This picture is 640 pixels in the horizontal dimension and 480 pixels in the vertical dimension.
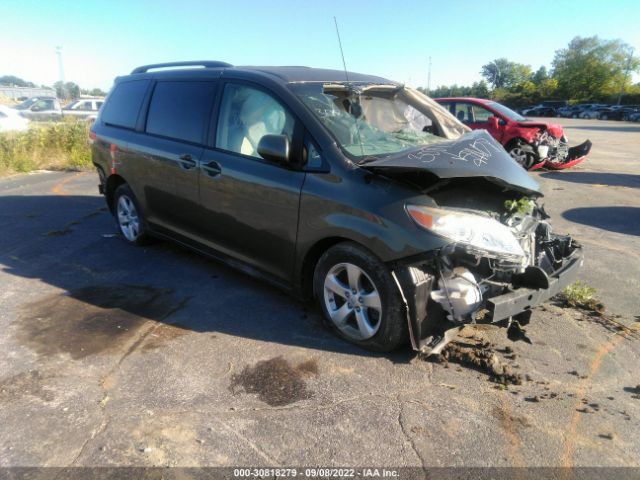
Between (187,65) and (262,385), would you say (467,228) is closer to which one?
(262,385)

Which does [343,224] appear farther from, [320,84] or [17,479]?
[17,479]

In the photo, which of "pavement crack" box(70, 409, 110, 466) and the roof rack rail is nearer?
"pavement crack" box(70, 409, 110, 466)

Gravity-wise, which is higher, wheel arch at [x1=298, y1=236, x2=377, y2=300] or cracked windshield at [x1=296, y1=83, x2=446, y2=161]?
cracked windshield at [x1=296, y1=83, x2=446, y2=161]

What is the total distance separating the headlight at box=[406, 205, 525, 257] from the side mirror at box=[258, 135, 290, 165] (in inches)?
39.3

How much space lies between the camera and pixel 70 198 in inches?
337

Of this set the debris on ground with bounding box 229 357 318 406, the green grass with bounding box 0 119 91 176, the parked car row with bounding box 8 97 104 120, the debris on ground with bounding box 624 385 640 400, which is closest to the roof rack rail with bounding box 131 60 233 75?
the debris on ground with bounding box 229 357 318 406

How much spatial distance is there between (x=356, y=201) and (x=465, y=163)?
767 millimetres

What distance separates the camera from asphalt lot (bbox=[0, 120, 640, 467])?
2.45 meters

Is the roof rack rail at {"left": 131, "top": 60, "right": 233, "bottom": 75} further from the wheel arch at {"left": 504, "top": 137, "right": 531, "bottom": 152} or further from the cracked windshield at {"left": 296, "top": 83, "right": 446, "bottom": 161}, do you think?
the wheel arch at {"left": 504, "top": 137, "right": 531, "bottom": 152}

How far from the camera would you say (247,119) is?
13.0ft

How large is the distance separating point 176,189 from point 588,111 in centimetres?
5846

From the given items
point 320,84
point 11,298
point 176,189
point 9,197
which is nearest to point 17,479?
point 11,298

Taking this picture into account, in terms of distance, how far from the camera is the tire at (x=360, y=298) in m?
3.08

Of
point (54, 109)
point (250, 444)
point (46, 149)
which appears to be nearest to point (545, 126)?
point (250, 444)
